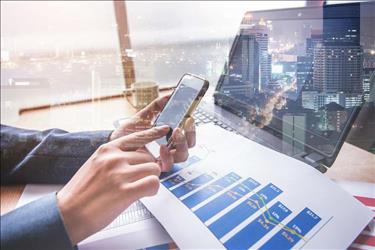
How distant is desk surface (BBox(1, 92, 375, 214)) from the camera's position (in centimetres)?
51

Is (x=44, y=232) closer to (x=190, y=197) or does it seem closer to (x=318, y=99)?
(x=190, y=197)

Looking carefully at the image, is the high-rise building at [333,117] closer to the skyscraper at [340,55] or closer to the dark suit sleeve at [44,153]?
the skyscraper at [340,55]

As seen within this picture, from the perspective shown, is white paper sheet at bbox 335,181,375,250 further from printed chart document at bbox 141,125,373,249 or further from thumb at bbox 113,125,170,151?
thumb at bbox 113,125,170,151

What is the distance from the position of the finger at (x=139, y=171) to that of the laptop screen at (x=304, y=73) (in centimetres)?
26

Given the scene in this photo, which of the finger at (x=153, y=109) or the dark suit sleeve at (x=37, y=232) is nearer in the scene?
the dark suit sleeve at (x=37, y=232)

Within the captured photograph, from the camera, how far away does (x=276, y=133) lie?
585mm

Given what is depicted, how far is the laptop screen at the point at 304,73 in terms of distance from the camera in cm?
48

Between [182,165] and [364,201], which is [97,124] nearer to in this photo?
[182,165]

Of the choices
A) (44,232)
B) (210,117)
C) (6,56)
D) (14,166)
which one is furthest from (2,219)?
(6,56)

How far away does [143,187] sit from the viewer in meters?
0.35

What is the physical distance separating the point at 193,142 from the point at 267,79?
0.64 ft

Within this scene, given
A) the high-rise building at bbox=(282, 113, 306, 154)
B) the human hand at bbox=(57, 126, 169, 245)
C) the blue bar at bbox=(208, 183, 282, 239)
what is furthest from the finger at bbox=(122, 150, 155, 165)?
the high-rise building at bbox=(282, 113, 306, 154)

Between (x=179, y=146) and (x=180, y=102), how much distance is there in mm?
68

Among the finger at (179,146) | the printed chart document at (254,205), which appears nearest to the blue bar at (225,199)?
the printed chart document at (254,205)
